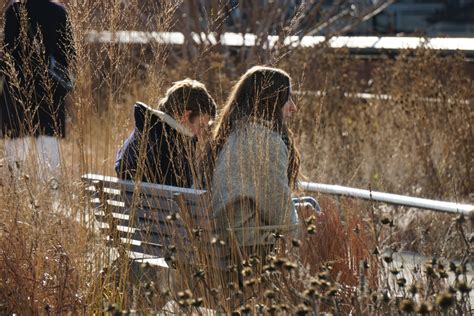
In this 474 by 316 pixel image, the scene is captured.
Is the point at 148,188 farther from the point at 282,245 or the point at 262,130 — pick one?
Answer: the point at 282,245

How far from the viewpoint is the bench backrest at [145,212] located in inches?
168

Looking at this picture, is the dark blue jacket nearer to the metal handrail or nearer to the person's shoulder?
the person's shoulder

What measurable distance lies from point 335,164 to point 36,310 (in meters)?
3.94

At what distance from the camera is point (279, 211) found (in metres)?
4.48

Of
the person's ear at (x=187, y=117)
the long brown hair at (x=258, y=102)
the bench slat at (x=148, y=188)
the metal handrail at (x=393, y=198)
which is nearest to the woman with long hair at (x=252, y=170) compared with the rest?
the long brown hair at (x=258, y=102)

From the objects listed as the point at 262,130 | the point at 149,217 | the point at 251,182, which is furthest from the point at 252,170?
the point at 149,217

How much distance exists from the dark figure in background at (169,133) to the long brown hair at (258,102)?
9 centimetres

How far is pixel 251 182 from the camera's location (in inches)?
174

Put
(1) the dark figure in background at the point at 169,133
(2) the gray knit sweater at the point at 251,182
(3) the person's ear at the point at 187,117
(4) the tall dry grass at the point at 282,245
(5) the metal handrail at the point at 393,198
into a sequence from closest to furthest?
(4) the tall dry grass at the point at 282,245
(2) the gray knit sweater at the point at 251,182
(1) the dark figure in background at the point at 169,133
(3) the person's ear at the point at 187,117
(5) the metal handrail at the point at 393,198

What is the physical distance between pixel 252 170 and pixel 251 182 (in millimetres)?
104

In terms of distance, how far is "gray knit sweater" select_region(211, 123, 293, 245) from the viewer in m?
4.33

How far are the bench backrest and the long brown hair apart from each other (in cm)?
31

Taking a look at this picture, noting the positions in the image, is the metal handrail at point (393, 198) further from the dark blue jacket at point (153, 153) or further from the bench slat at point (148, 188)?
the bench slat at point (148, 188)

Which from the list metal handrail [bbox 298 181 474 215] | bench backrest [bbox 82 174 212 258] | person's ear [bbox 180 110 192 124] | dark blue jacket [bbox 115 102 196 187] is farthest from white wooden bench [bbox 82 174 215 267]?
metal handrail [bbox 298 181 474 215]
